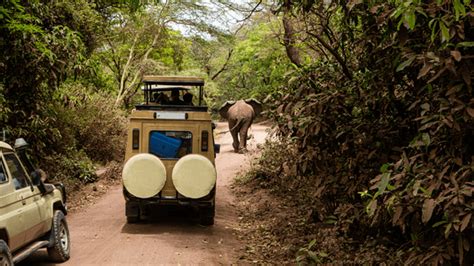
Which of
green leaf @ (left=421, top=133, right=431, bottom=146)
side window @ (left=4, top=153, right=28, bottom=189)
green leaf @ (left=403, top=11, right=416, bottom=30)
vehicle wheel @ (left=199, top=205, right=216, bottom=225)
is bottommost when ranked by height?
vehicle wheel @ (left=199, top=205, right=216, bottom=225)

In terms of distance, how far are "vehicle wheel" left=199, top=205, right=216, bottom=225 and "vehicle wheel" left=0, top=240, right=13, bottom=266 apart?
5.28 m

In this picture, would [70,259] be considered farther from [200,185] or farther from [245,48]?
[245,48]

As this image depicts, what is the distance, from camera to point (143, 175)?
33.2ft

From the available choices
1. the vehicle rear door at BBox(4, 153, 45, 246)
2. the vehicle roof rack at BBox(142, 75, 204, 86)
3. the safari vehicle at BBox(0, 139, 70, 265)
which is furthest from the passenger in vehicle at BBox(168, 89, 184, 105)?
the vehicle rear door at BBox(4, 153, 45, 246)

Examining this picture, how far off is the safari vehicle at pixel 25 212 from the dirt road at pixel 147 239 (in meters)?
0.53

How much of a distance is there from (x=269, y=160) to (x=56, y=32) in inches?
259

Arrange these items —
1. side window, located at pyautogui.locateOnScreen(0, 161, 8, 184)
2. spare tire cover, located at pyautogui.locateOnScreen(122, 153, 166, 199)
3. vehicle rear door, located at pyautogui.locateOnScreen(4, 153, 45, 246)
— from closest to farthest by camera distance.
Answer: side window, located at pyautogui.locateOnScreen(0, 161, 8, 184) → vehicle rear door, located at pyautogui.locateOnScreen(4, 153, 45, 246) → spare tire cover, located at pyautogui.locateOnScreen(122, 153, 166, 199)

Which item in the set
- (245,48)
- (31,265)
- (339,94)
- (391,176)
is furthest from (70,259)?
(245,48)

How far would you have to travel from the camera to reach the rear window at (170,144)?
36.1 feet

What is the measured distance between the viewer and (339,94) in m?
7.82

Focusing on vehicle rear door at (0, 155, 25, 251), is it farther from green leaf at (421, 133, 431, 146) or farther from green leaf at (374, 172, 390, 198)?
green leaf at (421, 133, 431, 146)

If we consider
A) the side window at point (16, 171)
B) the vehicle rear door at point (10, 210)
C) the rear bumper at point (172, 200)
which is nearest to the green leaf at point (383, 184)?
the vehicle rear door at point (10, 210)

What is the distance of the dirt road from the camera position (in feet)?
27.7

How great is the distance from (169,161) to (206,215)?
1.34 metres
